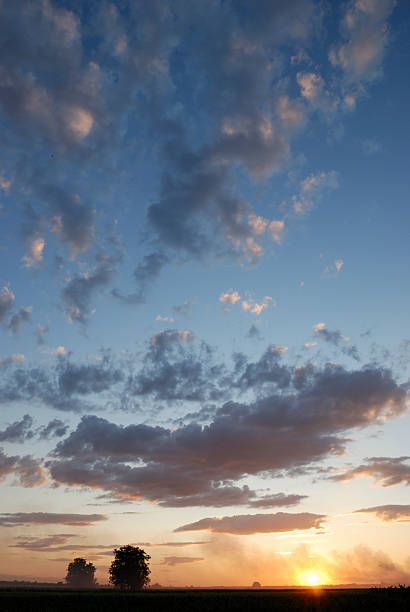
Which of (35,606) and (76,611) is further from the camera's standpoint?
(35,606)

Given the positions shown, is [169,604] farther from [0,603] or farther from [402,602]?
[402,602]

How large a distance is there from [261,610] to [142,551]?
118571 millimetres

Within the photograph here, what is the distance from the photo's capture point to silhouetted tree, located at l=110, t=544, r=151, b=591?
15612 centimetres

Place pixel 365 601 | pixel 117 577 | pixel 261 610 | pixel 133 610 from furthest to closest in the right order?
pixel 117 577, pixel 365 601, pixel 133 610, pixel 261 610

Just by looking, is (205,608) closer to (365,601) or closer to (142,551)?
(365,601)

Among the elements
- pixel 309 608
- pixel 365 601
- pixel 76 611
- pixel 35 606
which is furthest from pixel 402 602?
pixel 35 606

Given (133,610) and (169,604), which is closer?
(133,610)

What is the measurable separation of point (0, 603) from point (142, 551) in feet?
331

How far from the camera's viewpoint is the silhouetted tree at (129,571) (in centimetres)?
15612

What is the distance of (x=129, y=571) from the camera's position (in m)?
156

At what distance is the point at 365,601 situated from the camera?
6731 cm

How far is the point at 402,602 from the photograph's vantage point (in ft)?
217

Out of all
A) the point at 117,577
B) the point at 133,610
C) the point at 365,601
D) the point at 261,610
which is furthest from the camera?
the point at 117,577

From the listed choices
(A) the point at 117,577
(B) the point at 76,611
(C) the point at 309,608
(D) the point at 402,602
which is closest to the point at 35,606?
(B) the point at 76,611
